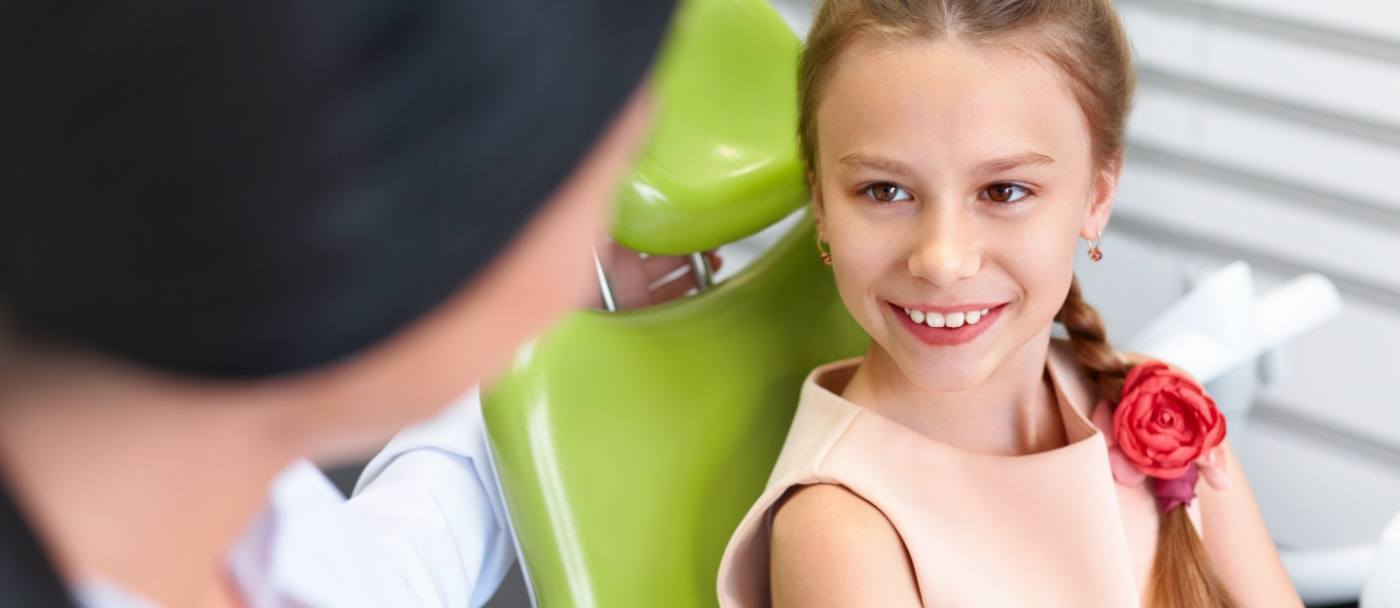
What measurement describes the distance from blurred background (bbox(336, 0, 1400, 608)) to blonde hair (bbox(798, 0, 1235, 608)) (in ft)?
3.37

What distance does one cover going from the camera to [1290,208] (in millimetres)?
2318

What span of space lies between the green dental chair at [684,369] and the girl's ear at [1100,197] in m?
0.27

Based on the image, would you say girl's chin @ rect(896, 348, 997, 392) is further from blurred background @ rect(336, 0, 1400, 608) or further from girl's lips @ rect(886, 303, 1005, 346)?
blurred background @ rect(336, 0, 1400, 608)

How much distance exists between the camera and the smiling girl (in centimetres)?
110

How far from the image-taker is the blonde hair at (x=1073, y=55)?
3.65 ft

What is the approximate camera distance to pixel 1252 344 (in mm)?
1533

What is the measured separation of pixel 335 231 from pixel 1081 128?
2.85 feet

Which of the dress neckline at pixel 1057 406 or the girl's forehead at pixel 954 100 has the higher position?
the girl's forehead at pixel 954 100

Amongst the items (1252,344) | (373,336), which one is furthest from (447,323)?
(1252,344)

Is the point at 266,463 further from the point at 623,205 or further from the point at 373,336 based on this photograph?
the point at 623,205

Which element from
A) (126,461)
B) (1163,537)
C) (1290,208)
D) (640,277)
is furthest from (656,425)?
(1290,208)

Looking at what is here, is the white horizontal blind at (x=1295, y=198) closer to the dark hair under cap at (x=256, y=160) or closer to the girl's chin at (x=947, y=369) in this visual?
the girl's chin at (x=947, y=369)

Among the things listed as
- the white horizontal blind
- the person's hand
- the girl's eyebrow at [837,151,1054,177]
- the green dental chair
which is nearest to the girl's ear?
the girl's eyebrow at [837,151,1054,177]

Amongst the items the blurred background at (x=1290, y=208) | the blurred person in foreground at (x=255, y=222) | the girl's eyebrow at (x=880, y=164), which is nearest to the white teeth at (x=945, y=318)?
the girl's eyebrow at (x=880, y=164)
